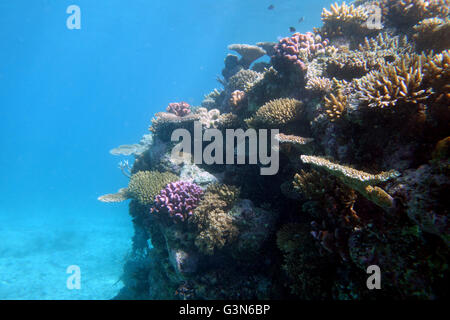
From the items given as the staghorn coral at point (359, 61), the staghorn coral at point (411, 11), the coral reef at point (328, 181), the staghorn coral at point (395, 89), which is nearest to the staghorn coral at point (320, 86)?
the coral reef at point (328, 181)

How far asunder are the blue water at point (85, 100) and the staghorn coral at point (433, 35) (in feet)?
56.6

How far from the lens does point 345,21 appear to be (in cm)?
691

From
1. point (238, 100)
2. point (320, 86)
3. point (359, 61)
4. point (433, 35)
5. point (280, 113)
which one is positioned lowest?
point (280, 113)

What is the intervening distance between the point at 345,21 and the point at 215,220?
7.21 m

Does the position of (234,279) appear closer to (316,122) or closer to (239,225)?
(239,225)

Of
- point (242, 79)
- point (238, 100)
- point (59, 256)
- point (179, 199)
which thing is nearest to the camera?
point (179, 199)

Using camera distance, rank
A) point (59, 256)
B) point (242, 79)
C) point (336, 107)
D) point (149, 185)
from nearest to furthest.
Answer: point (336, 107) < point (149, 185) < point (242, 79) < point (59, 256)

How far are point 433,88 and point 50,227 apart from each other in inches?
1352

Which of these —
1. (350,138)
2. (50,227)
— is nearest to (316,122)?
(350,138)

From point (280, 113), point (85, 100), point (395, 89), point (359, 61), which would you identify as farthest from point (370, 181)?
point (85, 100)

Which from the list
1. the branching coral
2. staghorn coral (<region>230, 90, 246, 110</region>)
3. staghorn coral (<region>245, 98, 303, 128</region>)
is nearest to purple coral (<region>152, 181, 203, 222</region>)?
the branching coral

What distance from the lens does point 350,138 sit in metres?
3.79

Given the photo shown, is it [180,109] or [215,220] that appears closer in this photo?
[215,220]

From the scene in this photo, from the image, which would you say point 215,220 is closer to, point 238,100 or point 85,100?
point 238,100
